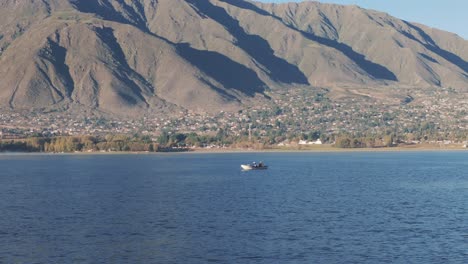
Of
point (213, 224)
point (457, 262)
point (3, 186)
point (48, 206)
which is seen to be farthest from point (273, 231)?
point (3, 186)

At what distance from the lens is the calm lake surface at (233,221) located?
230 ft

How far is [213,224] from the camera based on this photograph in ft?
→ 286

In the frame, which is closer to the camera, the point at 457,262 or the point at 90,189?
the point at 457,262

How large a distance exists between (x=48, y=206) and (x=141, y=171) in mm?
80058

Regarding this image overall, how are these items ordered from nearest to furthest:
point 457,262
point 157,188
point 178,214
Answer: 1. point 457,262
2. point 178,214
3. point 157,188

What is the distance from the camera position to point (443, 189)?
436 feet

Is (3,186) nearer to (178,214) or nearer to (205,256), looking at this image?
(178,214)

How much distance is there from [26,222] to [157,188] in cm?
4717

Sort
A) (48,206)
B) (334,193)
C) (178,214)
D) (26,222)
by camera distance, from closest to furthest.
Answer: (26,222), (178,214), (48,206), (334,193)

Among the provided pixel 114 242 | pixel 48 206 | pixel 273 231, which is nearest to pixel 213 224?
pixel 273 231

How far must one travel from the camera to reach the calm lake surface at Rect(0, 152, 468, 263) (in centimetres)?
7012

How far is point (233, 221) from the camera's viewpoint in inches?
3536

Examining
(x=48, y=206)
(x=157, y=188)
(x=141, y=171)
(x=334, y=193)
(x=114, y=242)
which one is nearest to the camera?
(x=114, y=242)

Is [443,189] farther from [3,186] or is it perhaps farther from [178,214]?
[3,186]
